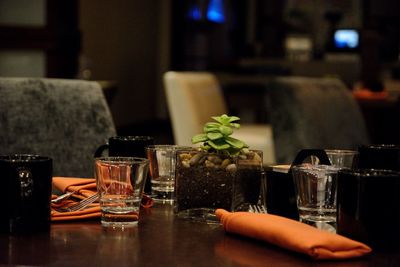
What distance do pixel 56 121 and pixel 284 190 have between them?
880 millimetres

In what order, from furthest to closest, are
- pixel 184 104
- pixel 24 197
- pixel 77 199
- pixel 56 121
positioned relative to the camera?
1. pixel 184 104
2. pixel 56 121
3. pixel 77 199
4. pixel 24 197

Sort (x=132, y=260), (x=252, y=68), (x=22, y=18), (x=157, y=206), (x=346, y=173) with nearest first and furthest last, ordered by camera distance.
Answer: (x=132, y=260), (x=346, y=173), (x=157, y=206), (x=22, y=18), (x=252, y=68)

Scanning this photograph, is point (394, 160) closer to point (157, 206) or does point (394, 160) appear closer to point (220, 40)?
point (157, 206)

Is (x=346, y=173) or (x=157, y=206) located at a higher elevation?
(x=346, y=173)

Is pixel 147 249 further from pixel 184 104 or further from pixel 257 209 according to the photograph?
pixel 184 104

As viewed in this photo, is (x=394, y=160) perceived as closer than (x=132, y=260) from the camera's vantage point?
No

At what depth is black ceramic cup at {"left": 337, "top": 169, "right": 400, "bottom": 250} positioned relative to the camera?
39.8 inches

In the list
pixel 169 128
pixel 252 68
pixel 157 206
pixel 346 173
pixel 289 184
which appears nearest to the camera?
pixel 346 173

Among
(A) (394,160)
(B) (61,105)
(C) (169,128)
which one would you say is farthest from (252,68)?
(A) (394,160)

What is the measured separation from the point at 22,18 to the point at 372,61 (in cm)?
240

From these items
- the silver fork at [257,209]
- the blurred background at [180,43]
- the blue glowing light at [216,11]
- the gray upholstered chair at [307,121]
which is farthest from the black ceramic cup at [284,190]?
the blue glowing light at [216,11]

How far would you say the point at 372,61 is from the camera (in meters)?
Answer: 5.51

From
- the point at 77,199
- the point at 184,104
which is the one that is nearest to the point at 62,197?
the point at 77,199

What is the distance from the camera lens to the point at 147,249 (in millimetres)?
968
